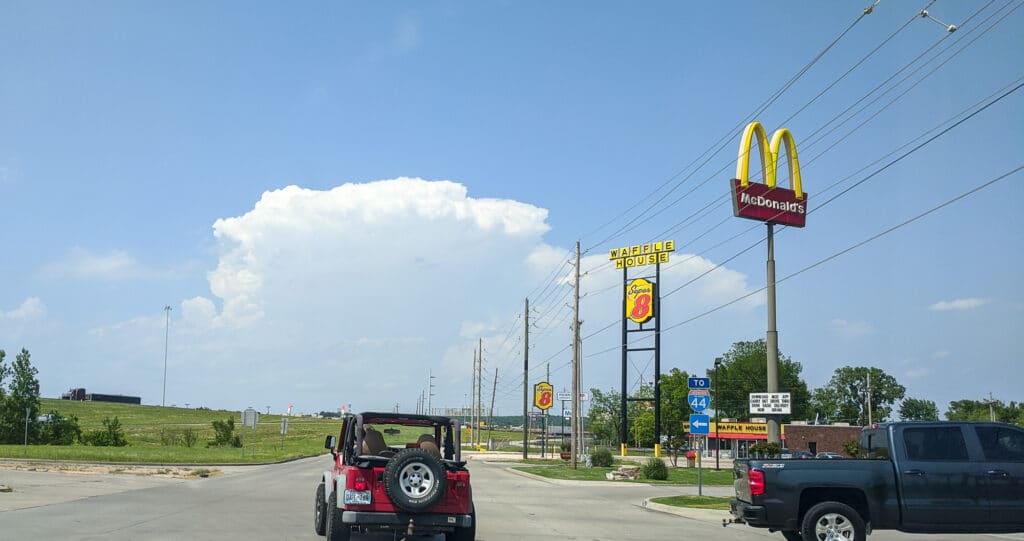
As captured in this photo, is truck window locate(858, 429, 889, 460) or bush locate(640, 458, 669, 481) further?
bush locate(640, 458, 669, 481)

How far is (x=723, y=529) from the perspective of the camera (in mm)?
18188

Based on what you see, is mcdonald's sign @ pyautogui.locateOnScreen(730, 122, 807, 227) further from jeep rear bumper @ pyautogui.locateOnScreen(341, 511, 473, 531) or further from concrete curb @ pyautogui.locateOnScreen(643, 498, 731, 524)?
jeep rear bumper @ pyautogui.locateOnScreen(341, 511, 473, 531)

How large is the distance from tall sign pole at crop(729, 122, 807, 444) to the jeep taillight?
24472 mm

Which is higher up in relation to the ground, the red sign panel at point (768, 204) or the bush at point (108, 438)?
the red sign panel at point (768, 204)

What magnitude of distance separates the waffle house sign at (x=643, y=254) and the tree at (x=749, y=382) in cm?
5355

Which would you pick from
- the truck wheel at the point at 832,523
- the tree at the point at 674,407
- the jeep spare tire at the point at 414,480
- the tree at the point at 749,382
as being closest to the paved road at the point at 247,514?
the truck wheel at the point at 832,523

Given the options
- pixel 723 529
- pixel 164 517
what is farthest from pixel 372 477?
pixel 723 529

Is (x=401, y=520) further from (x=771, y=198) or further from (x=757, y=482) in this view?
(x=771, y=198)

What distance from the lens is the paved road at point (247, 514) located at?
1471cm

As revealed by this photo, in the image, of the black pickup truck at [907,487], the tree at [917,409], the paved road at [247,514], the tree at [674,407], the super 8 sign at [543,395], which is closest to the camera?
the black pickup truck at [907,487]

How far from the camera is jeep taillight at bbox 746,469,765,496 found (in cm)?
1341

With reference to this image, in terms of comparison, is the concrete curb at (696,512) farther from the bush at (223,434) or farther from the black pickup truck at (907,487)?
the bush at (223,434)

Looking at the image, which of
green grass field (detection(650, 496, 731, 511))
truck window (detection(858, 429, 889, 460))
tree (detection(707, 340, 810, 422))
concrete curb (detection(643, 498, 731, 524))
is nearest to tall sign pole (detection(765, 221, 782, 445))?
green grass field (detection(650, 496, 731, 511))

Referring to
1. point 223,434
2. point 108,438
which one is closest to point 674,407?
point 223,434
